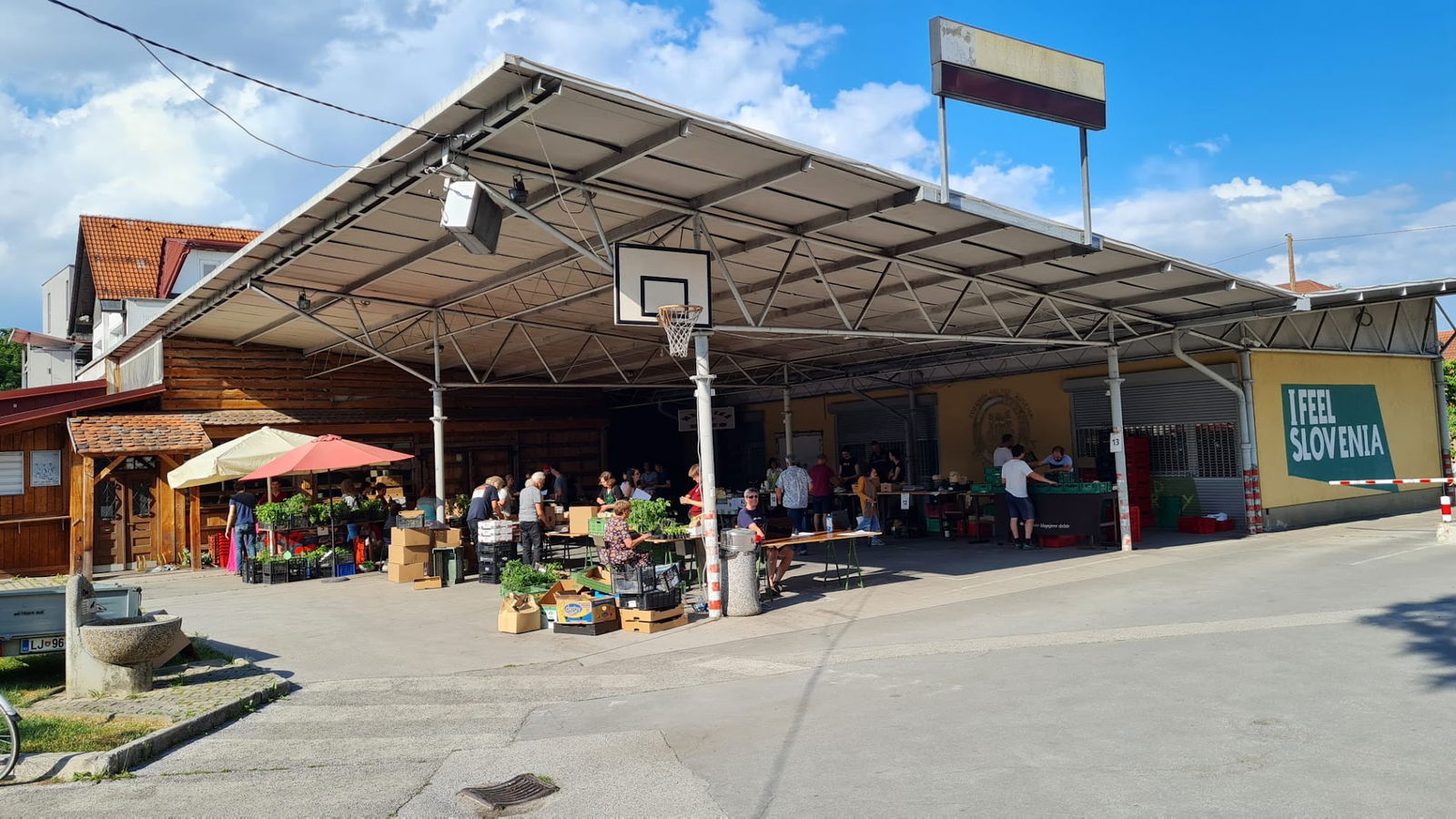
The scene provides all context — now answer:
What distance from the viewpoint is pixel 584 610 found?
→ 10.2 meters


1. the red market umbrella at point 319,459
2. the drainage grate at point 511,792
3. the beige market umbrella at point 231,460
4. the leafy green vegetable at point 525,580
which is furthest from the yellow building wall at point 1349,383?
the beige market umbrella at point 231,460

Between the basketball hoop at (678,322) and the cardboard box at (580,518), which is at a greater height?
the basketball hoop at (678,322)

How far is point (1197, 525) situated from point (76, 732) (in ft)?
54.9

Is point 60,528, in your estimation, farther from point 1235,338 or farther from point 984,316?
point 1235,338

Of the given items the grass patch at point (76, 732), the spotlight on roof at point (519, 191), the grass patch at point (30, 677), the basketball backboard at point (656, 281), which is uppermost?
the spotlight on roof at point (519, 191)

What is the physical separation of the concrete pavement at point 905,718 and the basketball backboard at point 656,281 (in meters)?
3.30

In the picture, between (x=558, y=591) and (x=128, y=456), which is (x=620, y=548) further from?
(x=128, y=456)

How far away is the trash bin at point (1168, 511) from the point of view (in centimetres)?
1819

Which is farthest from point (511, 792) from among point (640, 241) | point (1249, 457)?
point (1249, 457)

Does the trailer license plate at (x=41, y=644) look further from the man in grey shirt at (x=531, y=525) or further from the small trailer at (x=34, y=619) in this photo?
the man in grey shirt at (x=531, y=525)

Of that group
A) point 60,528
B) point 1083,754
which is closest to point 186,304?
point 60,528

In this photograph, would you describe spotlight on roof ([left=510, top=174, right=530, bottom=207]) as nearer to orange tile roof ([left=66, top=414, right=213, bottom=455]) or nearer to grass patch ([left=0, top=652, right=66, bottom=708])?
grass patch ([left=0, top=652, right=66, bottom=708])

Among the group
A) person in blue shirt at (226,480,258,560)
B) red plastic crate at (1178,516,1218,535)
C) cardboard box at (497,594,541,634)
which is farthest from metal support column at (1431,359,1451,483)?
person in blue shirt at (226,480,258,560)

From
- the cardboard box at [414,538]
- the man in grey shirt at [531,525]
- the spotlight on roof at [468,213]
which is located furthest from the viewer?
the cardboard box at [414,538]
